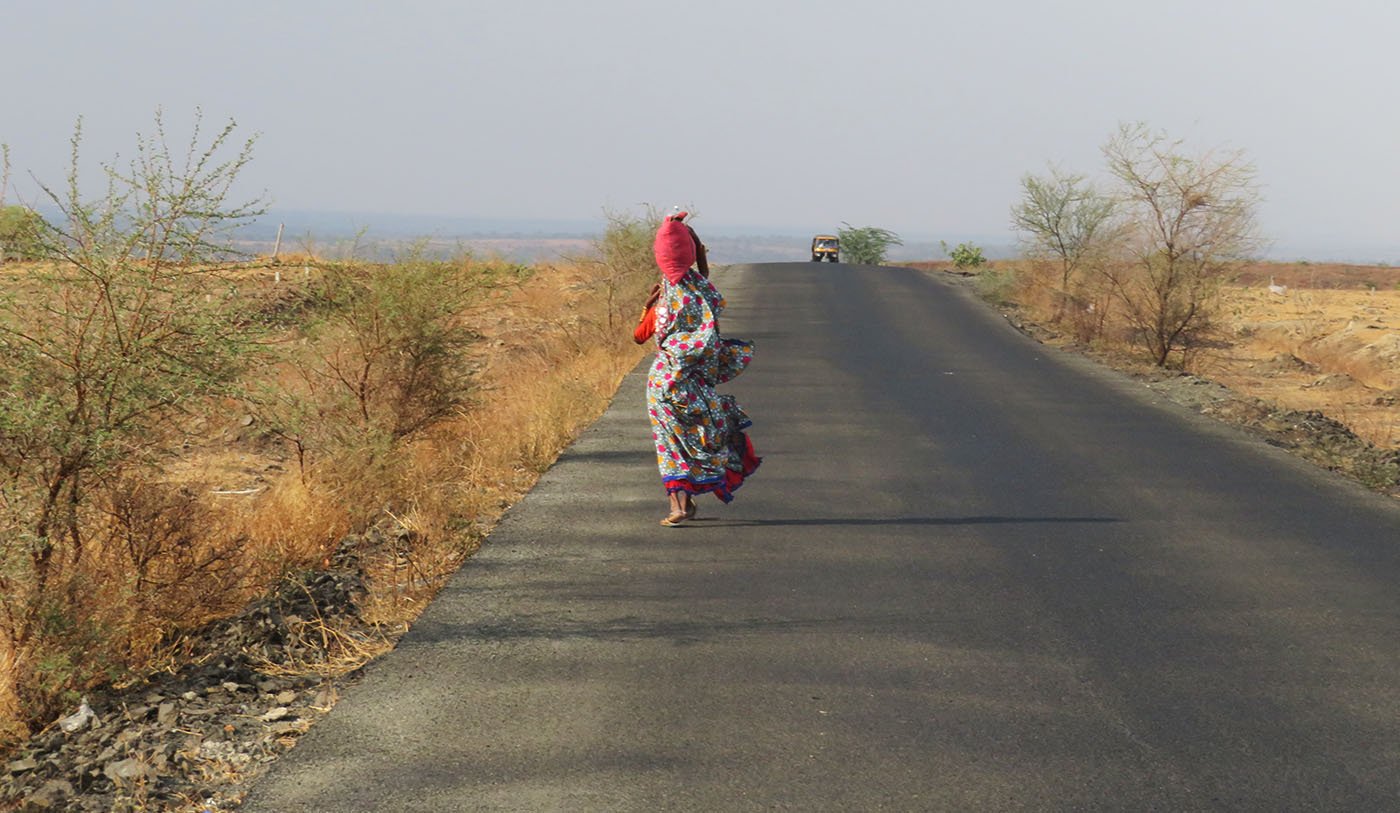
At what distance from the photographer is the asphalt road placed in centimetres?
475

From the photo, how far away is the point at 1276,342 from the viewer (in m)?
31.3

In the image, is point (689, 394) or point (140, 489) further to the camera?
point (689, 394)

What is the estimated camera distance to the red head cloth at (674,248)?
8.68m

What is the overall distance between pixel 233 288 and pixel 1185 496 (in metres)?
7.07

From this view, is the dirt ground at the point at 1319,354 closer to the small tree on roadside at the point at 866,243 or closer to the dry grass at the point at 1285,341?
the dry grass at the point at 1285,341

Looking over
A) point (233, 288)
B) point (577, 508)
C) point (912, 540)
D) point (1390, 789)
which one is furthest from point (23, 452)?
point (1390, 789)

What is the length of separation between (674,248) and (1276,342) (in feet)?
86.7

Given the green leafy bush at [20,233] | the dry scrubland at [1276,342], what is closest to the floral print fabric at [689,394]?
the green leafy bush at [20,233]

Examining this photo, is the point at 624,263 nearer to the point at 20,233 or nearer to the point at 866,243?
the point at 20,233

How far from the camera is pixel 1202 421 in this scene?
576 inches

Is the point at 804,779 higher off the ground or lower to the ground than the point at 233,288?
lower

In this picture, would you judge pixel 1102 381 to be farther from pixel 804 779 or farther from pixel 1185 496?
pixel 804 779

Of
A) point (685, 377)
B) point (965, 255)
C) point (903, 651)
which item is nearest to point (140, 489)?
point (685, 377)

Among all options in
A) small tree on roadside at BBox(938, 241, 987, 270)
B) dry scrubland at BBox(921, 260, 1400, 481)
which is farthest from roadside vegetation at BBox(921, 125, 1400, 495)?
small tree on roadside at BBox(938, 241, 987, 270)
